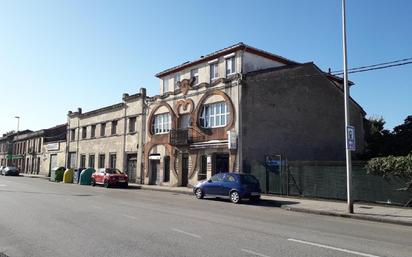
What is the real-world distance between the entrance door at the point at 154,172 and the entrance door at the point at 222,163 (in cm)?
786

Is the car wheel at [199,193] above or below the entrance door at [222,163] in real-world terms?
below

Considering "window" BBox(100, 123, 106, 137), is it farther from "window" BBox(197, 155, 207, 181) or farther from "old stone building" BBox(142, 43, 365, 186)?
"window" BBox(197, 155, 207, 181)

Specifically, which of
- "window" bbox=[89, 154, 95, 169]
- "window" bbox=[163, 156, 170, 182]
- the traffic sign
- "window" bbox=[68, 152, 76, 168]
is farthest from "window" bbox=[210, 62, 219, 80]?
"window" bbox=[68, 152, 76, 168]

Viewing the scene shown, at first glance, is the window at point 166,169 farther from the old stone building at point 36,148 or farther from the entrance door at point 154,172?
the old stone building at point 36,148

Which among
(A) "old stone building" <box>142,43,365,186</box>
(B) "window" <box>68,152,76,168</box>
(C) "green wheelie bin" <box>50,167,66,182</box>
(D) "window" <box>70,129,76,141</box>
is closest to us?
(A) "old stone building" <box>142,43,365,186</box>

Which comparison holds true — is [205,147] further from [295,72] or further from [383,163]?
[383,163]

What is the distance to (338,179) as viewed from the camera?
793 inches

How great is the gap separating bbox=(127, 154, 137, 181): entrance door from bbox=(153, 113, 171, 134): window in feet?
14.5

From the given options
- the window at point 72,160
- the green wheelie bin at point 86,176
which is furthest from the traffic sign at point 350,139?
the window at point 72,160

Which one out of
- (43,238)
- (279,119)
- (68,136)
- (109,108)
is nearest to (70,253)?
(43,238)

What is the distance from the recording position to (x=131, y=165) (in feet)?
125

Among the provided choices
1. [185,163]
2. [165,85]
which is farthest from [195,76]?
[185,163]

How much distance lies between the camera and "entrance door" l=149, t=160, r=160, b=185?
112ft

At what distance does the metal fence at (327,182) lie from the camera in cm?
1808
